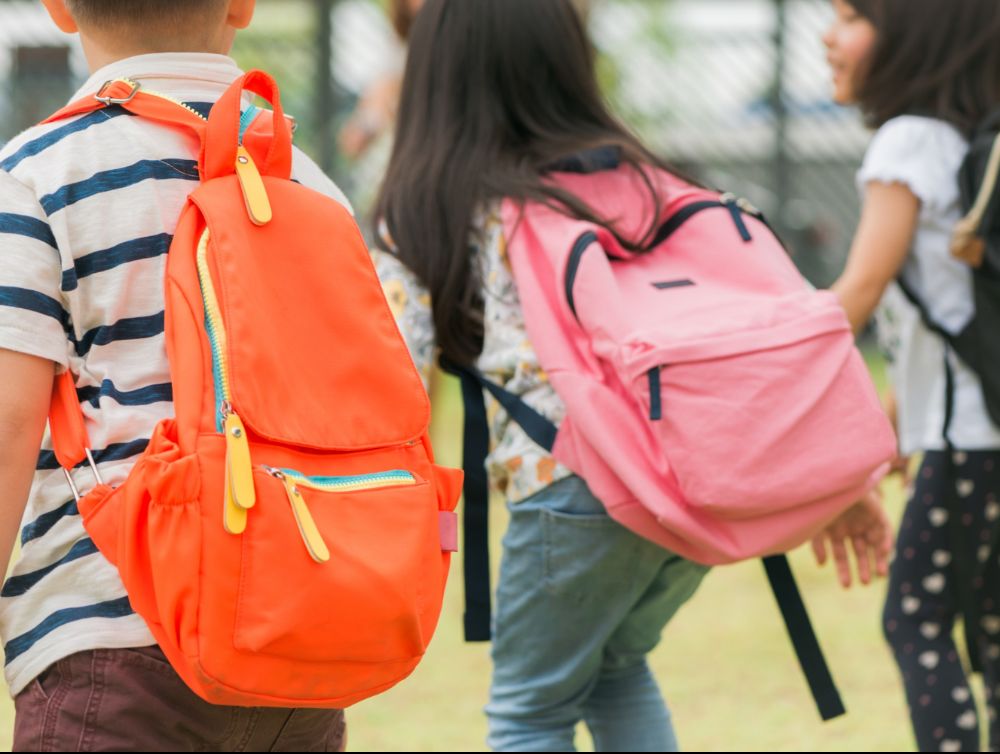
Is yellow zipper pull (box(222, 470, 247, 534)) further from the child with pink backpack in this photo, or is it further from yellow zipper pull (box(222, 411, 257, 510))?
the child with pink backpack

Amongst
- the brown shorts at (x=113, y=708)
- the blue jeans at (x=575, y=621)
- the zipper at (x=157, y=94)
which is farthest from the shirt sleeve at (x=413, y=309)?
the brown shorts at (x=113, y=708)

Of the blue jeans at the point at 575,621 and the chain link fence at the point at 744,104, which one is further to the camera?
the chain link fence at the point at 744,104

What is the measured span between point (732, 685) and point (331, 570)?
269 cm

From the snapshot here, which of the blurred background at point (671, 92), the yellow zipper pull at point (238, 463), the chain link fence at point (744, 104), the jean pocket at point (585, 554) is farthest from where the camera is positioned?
the chain link fence at point (744, 104)

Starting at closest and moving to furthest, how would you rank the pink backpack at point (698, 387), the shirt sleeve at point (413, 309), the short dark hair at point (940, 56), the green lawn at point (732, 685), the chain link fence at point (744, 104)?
the pink backpack at point (698, 387), the shirt sleeve at point (413, 309), the short dark hair at point (940, 56), the green lawn at point (732, 685), the chain link fence at point (744, 104)

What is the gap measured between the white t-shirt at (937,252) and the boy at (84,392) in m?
Result: 1.67

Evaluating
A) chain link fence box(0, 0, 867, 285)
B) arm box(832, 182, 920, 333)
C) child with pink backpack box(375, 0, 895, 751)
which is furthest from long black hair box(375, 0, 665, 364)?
chain link fence box(0, 0, 867, 285)

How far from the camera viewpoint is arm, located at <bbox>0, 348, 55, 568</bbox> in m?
1.50

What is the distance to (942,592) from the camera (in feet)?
9.55

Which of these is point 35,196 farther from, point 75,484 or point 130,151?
point 75,484

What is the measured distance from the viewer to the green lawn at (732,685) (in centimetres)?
359

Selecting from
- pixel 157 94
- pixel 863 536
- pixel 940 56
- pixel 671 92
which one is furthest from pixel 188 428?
pixel 671 92

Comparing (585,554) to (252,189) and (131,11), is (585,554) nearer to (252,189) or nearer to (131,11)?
(252,189)

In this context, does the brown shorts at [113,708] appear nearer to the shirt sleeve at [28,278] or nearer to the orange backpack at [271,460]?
the orange backpack at [271,460]
